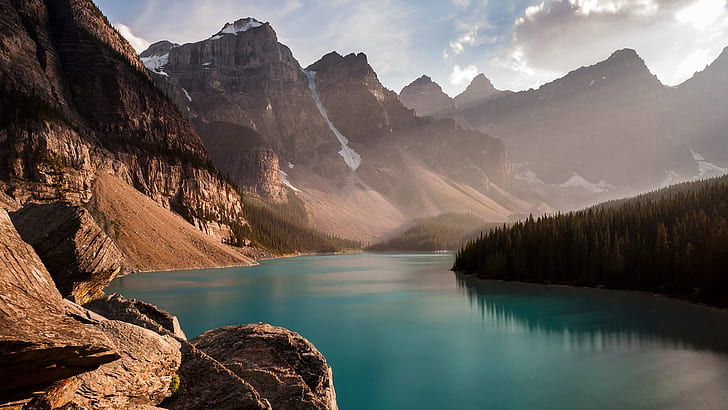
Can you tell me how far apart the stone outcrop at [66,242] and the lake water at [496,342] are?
820cm

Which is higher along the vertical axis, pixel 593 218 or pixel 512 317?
pixel 593 218

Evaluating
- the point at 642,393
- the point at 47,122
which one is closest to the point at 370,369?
the point at 642,393

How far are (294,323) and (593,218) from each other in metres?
42.0

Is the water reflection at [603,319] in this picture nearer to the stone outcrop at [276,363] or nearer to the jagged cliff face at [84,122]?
the stone outcrop at [276,363]

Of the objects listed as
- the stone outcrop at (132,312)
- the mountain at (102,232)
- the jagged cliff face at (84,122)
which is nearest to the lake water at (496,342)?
the stone outcrop at (132,312)

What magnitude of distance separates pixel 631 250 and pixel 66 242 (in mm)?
46515

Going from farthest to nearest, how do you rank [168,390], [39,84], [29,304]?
[39,84]
[168,390]
[29,304]

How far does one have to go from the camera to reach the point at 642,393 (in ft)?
43.0

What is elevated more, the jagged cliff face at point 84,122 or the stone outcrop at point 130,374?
the jagged cliff face at point 84,122

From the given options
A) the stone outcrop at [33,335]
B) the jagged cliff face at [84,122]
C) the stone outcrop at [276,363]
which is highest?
the jagged cliff face at [84,122]

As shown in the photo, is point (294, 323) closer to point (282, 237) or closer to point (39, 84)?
point (39, 84)

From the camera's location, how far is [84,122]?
81.9m

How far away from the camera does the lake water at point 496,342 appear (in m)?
13.2

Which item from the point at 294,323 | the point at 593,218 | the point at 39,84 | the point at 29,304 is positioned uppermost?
the point at 39,84
